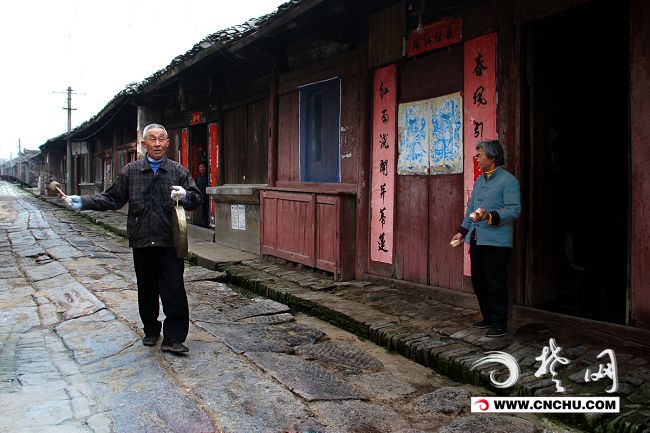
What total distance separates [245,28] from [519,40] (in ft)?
16.5

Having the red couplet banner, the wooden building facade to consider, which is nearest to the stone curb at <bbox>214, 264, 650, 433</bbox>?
the wooden building facade

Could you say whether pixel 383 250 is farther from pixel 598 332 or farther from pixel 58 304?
pixel 58 304

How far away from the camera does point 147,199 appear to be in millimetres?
4578

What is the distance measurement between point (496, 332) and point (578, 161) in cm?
287

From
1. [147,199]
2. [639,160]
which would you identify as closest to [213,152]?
[147,199]

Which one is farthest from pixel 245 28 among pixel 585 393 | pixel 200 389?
pixel 585 393

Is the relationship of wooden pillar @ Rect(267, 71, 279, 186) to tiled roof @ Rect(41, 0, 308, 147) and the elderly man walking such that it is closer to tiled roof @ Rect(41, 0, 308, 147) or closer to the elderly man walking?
tiled roof @ Rect(41, 0, 308, 147)

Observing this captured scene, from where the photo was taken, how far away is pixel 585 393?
361cm

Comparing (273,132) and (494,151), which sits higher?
(273,132)

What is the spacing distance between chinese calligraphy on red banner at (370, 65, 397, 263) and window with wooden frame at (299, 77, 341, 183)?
959 mm

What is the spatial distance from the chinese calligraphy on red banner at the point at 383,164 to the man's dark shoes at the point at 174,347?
3205 millimetres

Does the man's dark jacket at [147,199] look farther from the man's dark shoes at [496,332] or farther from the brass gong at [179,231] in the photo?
the man's dark shoes at [496,332]

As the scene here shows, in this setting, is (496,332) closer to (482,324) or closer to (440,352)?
(482,324)

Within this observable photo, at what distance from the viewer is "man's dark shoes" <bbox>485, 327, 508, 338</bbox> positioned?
15.7 feet
